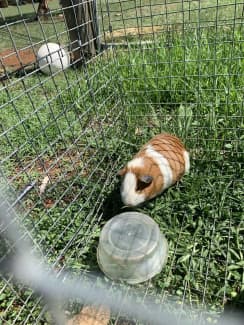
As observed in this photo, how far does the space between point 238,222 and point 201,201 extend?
0.79 ft

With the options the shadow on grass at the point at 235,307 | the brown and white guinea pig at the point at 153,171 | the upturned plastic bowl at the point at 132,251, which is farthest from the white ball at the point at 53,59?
the shadow on grass at the point at 235,307

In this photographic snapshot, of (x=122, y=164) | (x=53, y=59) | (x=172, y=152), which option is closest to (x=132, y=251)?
(x=172, y=152)

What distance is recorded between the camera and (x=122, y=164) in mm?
2367

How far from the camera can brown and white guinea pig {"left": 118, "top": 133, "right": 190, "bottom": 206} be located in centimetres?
197

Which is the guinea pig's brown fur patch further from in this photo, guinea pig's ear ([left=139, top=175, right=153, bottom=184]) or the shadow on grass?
the shadow on grass

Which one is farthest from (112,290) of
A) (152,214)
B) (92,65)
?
(92,65)

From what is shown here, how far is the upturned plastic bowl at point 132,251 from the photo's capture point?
1.55 m

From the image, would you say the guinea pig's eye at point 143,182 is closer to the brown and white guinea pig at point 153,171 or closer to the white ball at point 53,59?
the brown and white guinea pig at point 153,171

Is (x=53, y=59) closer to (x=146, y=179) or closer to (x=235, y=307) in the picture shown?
(x=146, y=179)

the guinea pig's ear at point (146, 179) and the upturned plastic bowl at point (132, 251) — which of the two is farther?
the guinea pig's ear at point (146, 179)

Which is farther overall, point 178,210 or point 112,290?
point 178,210

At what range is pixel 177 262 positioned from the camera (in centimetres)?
168

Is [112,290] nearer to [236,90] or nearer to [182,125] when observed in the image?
[182,125]

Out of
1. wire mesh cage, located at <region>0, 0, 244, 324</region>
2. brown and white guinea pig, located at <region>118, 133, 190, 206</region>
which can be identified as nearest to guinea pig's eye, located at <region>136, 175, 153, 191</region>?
brown and white guinea pig, located at <region>118, 133, 190, 206</region>
